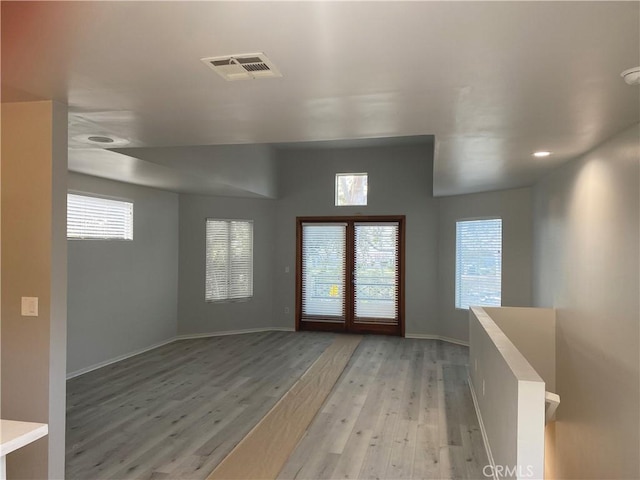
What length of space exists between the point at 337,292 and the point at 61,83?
632 cm

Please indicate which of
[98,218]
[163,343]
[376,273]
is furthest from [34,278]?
[376,273]

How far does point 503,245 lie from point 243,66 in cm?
559

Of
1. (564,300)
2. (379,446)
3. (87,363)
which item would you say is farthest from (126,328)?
(564,300)

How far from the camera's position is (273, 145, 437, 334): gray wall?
25.2 ft

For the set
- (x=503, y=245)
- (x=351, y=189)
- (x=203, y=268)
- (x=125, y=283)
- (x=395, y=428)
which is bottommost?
(x=395, y=428)

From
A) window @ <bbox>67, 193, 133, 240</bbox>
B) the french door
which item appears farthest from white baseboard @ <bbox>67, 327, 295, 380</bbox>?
window @ <bbox>67, 193, 133, 240</bbox>

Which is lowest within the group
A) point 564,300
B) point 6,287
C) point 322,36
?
point 564,300

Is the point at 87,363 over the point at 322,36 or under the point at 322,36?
under

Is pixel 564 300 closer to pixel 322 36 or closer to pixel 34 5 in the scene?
pixel 322 36

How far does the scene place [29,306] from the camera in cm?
255

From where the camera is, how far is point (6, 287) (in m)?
2.59

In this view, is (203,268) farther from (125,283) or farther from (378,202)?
(378,202)

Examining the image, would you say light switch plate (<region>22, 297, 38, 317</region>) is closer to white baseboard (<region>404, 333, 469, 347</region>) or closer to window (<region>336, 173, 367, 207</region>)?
window (<region>336, 173, 367, 207</region>)

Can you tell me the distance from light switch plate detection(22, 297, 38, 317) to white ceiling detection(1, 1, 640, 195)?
1.13 m
